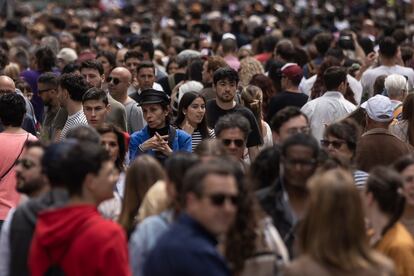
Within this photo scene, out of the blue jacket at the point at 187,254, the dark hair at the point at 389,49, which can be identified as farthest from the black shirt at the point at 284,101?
the blue jacket at the point at 187,254

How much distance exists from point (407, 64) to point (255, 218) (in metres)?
11.7

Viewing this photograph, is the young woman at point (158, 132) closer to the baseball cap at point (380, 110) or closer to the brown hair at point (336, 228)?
the baseball cap at point (380, 110)

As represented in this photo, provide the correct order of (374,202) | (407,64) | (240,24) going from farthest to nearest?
(240,24) → (407,64) → (374,202)

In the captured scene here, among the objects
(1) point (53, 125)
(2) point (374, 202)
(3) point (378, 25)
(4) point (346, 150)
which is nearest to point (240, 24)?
(3) point (378, 25)

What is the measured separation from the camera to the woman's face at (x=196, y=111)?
11500 millimetres

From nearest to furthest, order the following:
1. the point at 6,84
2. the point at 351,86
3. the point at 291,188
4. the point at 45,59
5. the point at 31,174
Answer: the point at 31,174 < the point at 291,188 < the point at 6,84 < the point at 351,86 < the point at 45,59

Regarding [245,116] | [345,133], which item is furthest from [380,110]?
[345,133]

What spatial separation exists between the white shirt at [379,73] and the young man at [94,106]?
5272mm

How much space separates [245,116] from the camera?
11.2m

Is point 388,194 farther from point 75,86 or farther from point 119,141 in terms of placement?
point 75,86

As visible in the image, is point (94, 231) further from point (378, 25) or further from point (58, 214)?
point (378, 25)

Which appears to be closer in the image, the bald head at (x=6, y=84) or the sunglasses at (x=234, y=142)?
the sunglasses at (x=234, y=142)

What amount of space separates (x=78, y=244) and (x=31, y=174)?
0.98 meters

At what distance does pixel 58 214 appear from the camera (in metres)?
6.27
